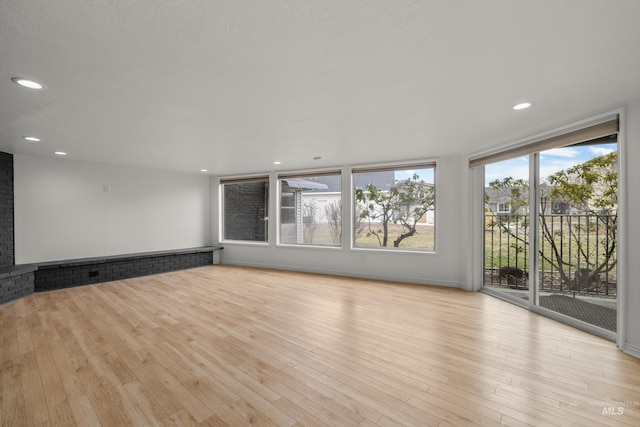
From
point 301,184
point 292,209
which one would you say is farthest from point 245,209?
point 301,184

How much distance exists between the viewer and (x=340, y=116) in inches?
106

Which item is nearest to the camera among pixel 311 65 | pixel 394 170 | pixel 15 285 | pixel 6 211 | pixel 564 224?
pixel 311 65

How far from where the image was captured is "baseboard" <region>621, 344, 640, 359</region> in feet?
7.50

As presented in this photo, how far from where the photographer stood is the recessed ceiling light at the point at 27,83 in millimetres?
1893

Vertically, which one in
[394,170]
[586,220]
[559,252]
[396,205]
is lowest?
[559,252]

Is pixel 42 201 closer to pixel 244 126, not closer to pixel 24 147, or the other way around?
pixel 24 147

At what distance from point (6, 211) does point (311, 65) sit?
17.6 ft

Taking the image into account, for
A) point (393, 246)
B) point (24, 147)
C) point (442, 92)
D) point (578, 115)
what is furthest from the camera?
point (393, 246)

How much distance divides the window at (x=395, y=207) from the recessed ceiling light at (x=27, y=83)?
168 inches

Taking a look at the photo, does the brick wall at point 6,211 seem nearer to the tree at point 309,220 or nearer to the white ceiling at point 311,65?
the white ceiling at point 311,65

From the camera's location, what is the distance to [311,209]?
6016 millimetres

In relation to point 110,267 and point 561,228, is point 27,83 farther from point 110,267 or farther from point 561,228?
point 561,228

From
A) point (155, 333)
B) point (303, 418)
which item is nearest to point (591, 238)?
point (303, 418)

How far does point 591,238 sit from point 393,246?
2.70 meters
